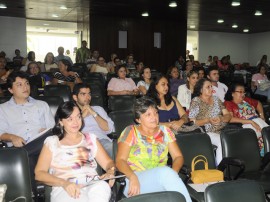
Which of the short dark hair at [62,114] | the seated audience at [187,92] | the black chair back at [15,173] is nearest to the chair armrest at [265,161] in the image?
the short dark hair at [62,114]

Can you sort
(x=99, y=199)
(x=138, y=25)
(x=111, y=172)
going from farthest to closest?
(x=138, y=25), (x=111, y=172), (x=99, y=199)

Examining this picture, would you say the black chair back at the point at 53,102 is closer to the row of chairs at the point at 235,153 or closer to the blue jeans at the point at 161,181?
the row of chairs at the point at 235,153

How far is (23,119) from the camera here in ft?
10.7

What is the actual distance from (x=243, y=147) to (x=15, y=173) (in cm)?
203

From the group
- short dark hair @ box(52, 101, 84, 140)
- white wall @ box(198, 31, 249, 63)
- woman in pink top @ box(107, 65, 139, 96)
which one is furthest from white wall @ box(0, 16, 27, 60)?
short dark hair @ box(52, 101, 84, 140)

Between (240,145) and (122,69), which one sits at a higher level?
(122,69)

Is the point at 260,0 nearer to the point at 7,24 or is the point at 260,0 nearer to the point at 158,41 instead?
the point at 158,41

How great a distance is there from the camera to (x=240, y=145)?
3211 mm

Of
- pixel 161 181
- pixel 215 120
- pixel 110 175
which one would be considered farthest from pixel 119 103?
pixel 161 181

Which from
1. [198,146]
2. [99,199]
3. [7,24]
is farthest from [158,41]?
[99,199]

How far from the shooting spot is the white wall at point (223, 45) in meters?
20.7

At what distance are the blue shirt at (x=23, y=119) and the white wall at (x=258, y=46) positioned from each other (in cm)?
1916

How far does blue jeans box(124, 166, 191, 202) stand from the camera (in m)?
2.21

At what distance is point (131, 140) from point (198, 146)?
753 mm
